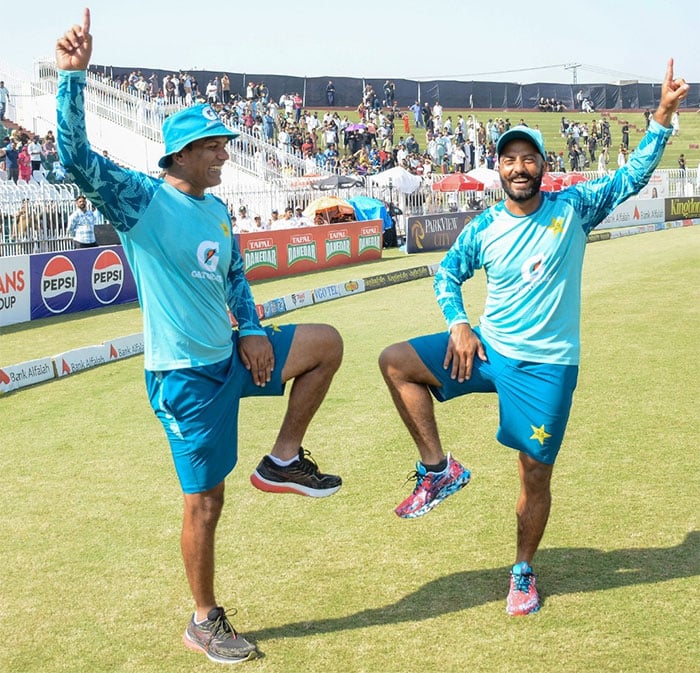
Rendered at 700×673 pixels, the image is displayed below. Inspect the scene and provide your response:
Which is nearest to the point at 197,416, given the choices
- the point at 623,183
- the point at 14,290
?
the point at 623,183

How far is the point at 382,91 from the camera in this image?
5578 centimetres

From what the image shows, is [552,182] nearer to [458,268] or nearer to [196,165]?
[458,268]

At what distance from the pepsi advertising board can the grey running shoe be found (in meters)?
13.0

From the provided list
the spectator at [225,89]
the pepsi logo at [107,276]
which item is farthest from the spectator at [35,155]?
the spectator at [225,89]

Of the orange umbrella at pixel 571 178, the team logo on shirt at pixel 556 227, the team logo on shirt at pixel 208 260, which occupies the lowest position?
the team logo on shirt at pixel 208 260

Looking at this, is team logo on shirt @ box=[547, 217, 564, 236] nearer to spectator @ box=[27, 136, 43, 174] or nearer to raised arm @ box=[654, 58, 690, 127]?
raised arm @ box=[654, 58, 690, 127]

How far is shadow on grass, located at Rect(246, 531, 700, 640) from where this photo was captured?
16.3ft

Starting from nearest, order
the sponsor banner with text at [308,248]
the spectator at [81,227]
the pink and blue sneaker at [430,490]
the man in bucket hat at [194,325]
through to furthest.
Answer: the man in bucket hat at [194,325], the pink and blue sneaker at [430,490], the spectator at [81,227], the sponsor banner with text at [308,248]

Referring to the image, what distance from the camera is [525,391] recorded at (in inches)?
196

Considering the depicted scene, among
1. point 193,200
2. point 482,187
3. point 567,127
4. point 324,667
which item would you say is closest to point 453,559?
point 324,667

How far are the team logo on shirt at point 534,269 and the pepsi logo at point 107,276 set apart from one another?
1418 centimetres

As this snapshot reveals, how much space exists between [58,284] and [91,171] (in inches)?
545

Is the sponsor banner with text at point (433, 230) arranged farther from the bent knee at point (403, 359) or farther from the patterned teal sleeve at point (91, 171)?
the patterned teal sleeve at point (91, 171)

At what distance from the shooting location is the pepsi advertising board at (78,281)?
17.0 metres
